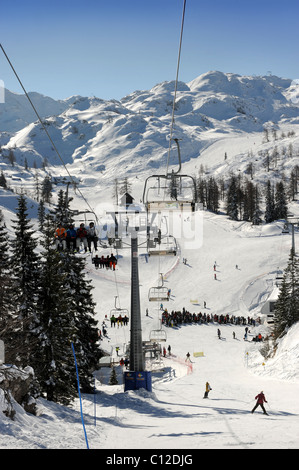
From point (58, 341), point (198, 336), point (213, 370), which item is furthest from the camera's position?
point (198, 336)

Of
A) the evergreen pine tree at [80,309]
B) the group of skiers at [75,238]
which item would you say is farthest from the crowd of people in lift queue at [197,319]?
the group of skiers at [75,238]

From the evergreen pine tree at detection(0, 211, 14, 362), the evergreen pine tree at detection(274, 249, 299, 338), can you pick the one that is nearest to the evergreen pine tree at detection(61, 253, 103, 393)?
the evergreen pine tree at detection(0, 211, 14, 362)

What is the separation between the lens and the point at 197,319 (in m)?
46.7

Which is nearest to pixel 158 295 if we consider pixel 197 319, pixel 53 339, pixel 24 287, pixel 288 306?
pixel 197 319

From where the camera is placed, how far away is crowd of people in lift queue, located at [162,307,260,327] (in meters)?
45.8

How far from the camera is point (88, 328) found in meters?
27.1

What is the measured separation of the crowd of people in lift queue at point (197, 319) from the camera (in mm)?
45812

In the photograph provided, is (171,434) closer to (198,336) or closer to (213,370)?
(213,370)

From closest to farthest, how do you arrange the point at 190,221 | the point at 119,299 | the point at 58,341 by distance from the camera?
1. the point at 58,341
2. the point at 119,299
3. the point at 190,221

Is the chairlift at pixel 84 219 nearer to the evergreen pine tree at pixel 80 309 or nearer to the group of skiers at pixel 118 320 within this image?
the evergreen pine tree at pixel 80 309

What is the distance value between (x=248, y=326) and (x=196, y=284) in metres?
11.8

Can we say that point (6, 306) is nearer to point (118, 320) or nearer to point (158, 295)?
point (158, 295)
